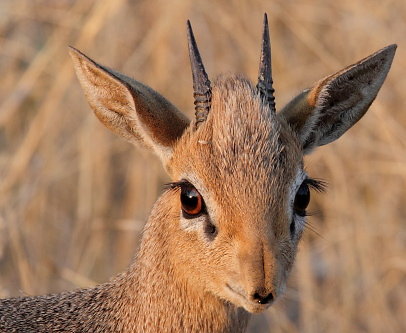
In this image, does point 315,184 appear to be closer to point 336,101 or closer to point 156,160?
point 336,101

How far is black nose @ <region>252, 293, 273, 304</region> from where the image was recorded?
3213 mm

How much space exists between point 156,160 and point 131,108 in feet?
9.78

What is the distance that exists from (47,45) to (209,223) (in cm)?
350

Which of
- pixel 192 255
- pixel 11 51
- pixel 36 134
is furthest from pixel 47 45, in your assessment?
pixel 192 255

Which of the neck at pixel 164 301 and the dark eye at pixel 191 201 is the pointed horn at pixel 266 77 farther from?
the neck at pixel 164 301

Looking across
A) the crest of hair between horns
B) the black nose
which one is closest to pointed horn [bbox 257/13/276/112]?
the crest of hair between horns

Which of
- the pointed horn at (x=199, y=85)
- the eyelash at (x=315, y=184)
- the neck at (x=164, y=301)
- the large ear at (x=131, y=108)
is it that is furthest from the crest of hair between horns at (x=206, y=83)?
the neck at (x=164, y=301)

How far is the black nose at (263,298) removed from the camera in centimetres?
321

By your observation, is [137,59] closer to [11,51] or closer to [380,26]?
[11,51]

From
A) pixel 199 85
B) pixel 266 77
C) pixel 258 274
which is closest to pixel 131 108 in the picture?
pixel 199 85

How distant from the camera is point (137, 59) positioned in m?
6.93

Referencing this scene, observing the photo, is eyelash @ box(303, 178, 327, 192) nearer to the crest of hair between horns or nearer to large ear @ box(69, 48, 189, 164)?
the crest of hair between horns

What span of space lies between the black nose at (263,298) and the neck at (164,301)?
1.31 feet

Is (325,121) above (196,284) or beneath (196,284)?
above
